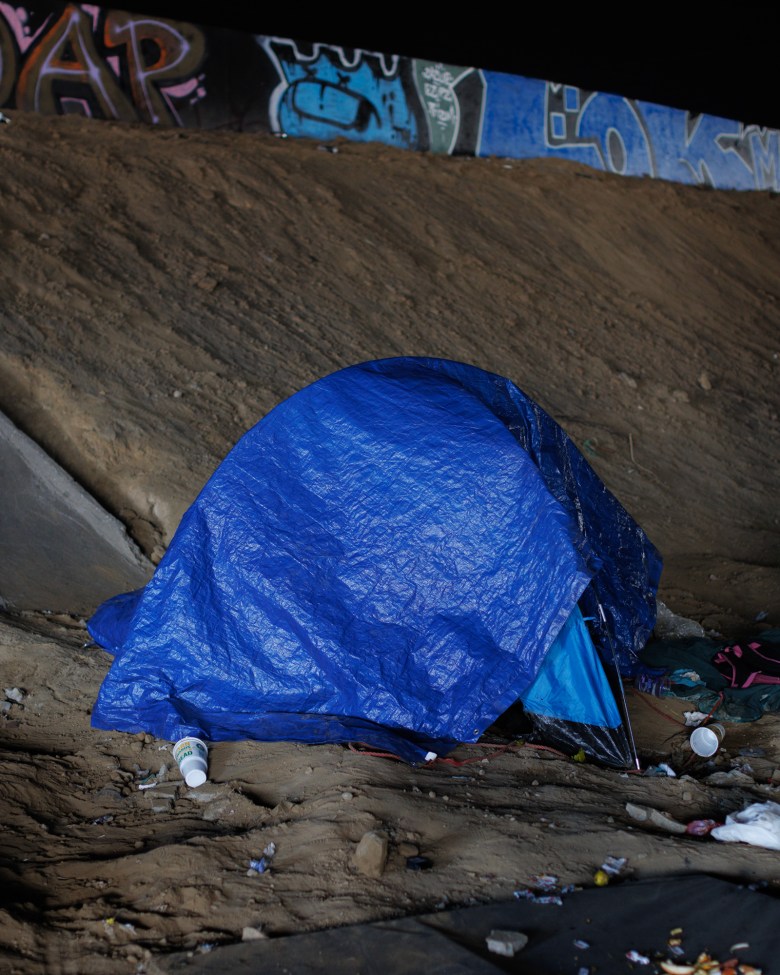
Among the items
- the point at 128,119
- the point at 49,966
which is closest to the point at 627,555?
the point at 49,966

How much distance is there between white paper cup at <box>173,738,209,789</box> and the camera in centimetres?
374

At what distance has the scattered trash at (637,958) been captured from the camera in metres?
2.58

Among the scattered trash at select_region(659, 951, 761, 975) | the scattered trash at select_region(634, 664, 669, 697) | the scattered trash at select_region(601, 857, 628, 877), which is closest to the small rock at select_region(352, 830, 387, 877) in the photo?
the scattered trash at select_region(601, 857, 628, 877)

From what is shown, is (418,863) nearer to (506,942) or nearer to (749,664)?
(506,942)

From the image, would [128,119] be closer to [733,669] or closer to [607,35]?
[607,35]

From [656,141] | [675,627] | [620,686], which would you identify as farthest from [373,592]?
[656,141]

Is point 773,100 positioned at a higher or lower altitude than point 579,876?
higher

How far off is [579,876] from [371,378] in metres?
2.31

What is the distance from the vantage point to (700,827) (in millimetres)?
3408

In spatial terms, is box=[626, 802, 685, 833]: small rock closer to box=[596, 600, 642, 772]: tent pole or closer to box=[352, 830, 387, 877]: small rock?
box=[596, 600, 642, 772]: tent pole

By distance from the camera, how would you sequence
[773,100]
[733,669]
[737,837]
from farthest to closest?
1. [773,100]
2. [733,669]
3. [737,837]

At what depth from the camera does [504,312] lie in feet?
31.9

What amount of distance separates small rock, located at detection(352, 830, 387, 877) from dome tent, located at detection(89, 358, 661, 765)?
3.04 feet

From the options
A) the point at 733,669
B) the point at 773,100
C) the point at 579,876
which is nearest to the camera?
the point at 579,876
